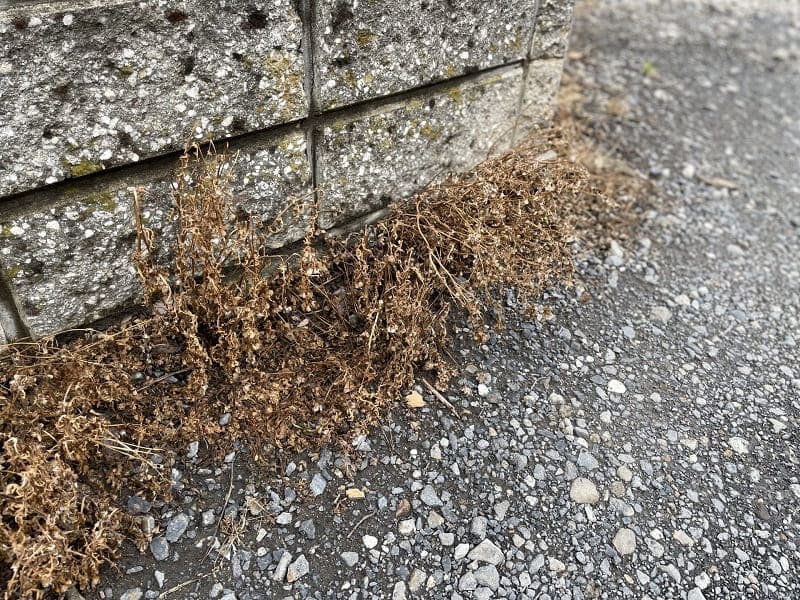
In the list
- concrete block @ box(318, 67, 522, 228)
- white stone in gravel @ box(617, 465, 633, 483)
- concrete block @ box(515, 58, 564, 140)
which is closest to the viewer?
white stone in gravel @ box(617, 465, 633, 483)

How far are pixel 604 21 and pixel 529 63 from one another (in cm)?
324

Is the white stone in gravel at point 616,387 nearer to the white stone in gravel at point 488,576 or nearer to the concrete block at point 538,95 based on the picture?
the white stone in gravel at point 488,576

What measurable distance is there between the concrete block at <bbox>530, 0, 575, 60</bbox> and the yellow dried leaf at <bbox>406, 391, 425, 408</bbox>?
165 centimetres

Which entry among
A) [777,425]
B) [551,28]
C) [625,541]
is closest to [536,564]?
[625,541]

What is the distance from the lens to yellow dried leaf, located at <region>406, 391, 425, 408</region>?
2398mm

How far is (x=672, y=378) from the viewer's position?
8.89 feet

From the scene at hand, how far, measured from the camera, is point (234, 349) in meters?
2.19

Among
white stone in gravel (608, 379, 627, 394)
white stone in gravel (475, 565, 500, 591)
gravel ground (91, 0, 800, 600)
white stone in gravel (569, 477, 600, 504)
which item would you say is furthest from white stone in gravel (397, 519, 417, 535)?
white stone in gravel (608, 379, 627, 394)

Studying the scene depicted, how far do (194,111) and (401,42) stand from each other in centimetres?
79

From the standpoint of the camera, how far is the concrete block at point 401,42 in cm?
222

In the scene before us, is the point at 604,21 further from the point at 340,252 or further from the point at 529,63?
the point at 340,252

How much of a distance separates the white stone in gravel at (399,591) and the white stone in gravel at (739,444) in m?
1.34

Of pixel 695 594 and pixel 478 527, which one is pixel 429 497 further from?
pixel 695 594

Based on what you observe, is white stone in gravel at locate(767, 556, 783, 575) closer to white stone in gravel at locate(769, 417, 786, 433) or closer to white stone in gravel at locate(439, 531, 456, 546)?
white stone in gravel at locate(769, 417, 786, 433)
